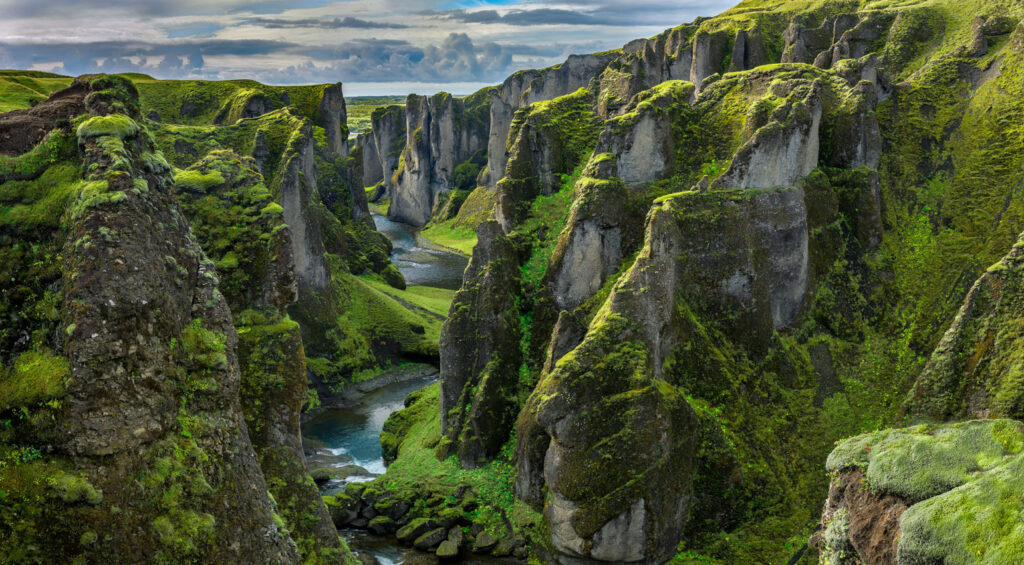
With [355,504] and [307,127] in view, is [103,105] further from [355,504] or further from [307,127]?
[307,127]

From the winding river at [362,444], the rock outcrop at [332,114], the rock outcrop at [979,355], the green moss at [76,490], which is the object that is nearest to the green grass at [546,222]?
the winding river at [362,444]

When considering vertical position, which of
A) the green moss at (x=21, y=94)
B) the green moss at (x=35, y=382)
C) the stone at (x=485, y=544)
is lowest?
the stone at (x=485, y=544)

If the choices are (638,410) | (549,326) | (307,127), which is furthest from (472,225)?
(638,410)

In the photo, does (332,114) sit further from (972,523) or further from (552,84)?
(972,523)

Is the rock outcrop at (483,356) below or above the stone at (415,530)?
above

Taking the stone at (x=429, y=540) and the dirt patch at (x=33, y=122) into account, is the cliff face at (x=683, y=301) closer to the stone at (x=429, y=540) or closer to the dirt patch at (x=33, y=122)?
the stone at (x=429, y=540)

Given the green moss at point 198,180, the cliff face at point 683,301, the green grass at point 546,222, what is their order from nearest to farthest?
the green moss at point 198,180, the cliff face at point 683,301, the green grass at point 546,222
